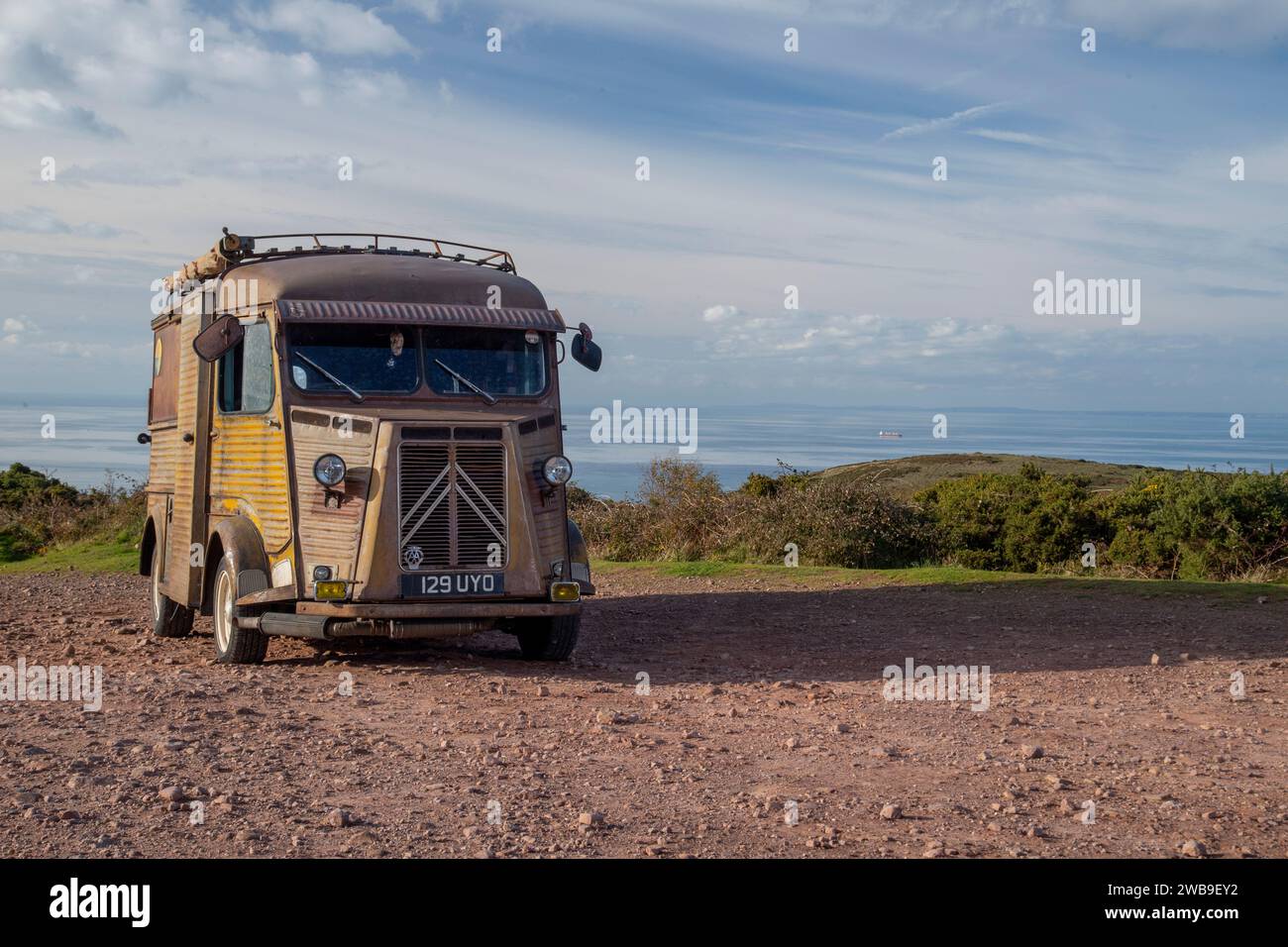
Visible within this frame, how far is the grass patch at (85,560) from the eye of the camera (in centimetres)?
2020

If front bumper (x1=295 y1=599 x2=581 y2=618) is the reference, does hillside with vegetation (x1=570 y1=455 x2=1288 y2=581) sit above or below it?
above

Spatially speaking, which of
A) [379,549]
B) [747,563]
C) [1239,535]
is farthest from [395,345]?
[1239,535]

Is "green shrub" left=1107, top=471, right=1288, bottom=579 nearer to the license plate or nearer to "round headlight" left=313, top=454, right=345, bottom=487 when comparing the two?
the license plate

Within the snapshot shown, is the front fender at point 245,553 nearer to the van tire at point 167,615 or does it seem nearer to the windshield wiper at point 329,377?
the windshield wiper at point 329,377

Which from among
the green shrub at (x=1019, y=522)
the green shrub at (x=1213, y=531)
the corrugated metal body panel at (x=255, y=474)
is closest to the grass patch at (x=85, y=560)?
the corrugated metal body panel at (x=255, y=474)

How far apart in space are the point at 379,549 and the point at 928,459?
1370 inches

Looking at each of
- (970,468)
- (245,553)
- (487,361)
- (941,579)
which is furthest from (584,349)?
(970,468)

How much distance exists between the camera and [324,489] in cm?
970

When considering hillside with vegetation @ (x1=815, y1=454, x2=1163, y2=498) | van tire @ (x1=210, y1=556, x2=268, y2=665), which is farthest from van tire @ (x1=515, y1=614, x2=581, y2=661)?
hillside with vegetation @ (x1=815, y1=454, x2=1163, y2=498)

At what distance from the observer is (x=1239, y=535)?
18.6 m

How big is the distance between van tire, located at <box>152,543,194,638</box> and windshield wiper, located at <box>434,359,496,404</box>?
406 centimetres

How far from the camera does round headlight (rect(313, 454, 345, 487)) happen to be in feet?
31.2

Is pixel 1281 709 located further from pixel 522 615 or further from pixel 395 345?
pixel 395 345

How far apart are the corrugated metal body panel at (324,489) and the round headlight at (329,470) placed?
0.38ft
